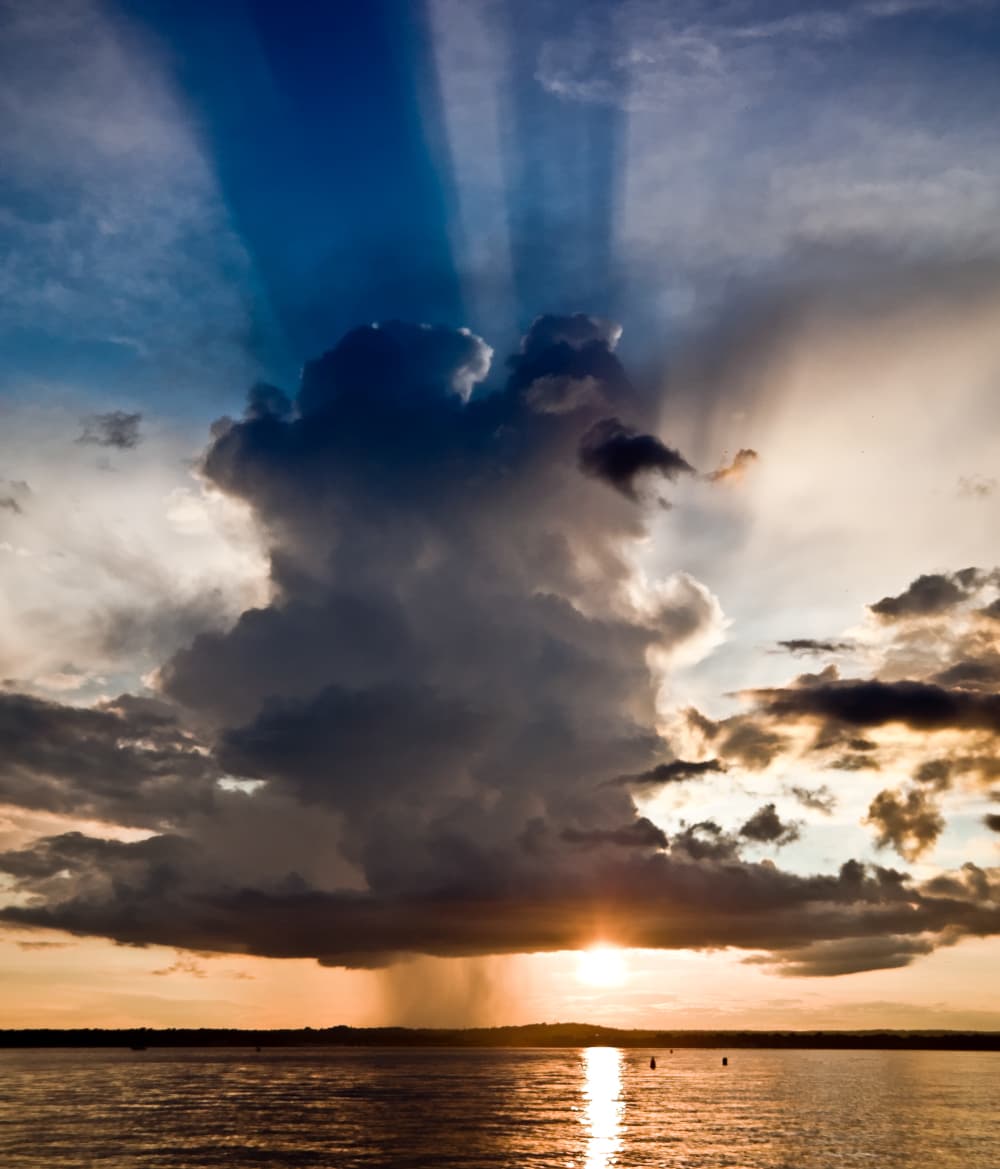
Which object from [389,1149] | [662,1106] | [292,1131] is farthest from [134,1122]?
[662,1106]

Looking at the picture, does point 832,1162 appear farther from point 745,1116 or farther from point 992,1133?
point 745,1116

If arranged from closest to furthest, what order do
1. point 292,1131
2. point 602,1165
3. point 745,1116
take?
point 602,1165 → point 292,1131 → point 745,1116

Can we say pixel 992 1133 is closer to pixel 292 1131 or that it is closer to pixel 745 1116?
pixel 745 1116

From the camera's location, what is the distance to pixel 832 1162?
105750 mm

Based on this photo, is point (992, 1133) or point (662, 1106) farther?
point (662, 1106)

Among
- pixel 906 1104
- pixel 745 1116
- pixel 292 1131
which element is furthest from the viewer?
pixel 906 1104

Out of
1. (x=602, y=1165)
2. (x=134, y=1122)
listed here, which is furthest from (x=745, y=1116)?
(x=134, y=1122)

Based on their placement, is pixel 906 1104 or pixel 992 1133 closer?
pixel 992 1133

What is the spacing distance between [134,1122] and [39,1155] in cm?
3858

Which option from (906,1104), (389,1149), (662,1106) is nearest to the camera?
(389,1149)

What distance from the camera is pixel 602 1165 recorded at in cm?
9988

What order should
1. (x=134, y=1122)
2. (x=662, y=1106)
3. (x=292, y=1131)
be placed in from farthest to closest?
(x=662, y=1106), (x=134, y=1122), (x=292, y=1131)

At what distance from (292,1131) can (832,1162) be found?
60907 mm

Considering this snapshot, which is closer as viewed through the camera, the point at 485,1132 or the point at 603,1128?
the point at 485,1132
